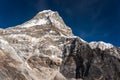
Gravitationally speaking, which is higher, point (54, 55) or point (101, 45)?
point (101, 45)

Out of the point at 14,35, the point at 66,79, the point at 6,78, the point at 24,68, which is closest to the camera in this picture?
the point at 6,78

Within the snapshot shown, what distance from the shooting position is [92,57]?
520 feet

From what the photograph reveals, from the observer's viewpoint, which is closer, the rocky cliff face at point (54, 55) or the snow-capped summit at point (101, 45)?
the rocky cliff face at point (54, 55)

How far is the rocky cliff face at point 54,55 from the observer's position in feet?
457

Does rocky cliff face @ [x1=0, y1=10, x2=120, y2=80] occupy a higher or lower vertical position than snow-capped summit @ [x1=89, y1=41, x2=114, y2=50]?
lower

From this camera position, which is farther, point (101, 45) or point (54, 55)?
point (101, 45)

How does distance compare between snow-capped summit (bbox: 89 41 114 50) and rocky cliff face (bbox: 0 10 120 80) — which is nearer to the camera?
rocky cliff face (bbox: 0 10 120 80)

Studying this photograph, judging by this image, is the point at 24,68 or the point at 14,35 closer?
the point at 24,68

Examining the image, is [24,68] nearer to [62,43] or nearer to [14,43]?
[14,43]

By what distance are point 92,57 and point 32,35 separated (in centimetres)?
3387

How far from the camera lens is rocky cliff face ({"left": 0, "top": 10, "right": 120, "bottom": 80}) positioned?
139 metres

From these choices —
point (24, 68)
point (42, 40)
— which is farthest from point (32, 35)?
point (24, 68)

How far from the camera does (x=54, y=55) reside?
15775cm

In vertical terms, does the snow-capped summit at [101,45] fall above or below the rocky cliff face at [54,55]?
above
